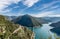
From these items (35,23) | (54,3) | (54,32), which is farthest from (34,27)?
(54,3)

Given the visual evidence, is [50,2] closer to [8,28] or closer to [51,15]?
[51,15]

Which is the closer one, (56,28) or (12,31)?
(12,31)

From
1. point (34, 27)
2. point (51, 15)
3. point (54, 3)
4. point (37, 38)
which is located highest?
point (54, 3)

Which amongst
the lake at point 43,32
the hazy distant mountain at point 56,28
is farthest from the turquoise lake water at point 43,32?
the hazy distant mountain at point 56,28

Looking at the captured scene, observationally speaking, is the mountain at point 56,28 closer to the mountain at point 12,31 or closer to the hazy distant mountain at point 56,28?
the hazy distant mountain at point 56,28

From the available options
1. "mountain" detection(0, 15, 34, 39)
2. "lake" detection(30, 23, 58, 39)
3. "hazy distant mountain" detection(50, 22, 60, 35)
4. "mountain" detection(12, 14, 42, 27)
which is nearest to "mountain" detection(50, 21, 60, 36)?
"hazy distant mountain" detection(50, 22, 60, 35)

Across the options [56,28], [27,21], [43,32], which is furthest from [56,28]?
[27,21]

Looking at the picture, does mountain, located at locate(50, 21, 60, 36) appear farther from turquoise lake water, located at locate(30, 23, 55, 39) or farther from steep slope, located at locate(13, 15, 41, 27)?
steep slope, located at locate(13, 15, 41, 27)

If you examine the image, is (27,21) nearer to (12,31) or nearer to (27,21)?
(27,21)
